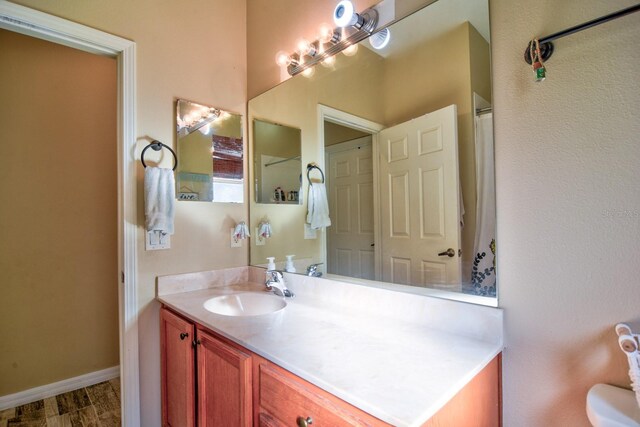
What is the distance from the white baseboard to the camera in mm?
2035

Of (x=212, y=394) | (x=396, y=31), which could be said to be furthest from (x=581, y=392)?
(x=396, y=31)

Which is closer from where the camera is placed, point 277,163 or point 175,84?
point 175,84

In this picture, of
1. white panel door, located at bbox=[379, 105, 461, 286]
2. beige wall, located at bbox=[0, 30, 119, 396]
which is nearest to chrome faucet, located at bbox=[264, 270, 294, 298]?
white panel door, located at bbox=[379, 105, 461, 286]

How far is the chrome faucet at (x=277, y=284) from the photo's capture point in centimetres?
155

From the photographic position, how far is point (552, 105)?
85cm

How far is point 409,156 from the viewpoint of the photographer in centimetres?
123

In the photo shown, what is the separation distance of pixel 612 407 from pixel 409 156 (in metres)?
0.91

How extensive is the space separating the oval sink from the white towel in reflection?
1.43 feet

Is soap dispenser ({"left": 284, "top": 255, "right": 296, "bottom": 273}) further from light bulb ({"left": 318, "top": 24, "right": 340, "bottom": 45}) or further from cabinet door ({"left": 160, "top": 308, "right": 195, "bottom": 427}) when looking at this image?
light bulb ({"left": 318, "top": 24, "right": 340, "bottom": 45})

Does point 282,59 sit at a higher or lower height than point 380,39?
higher

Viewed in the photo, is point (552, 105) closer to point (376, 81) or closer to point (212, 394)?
point (376, 81)

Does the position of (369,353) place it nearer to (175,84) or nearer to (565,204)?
(565,204)

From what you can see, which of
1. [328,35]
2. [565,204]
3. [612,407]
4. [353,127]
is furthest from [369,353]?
[328,35]

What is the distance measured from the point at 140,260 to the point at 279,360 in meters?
1.06
